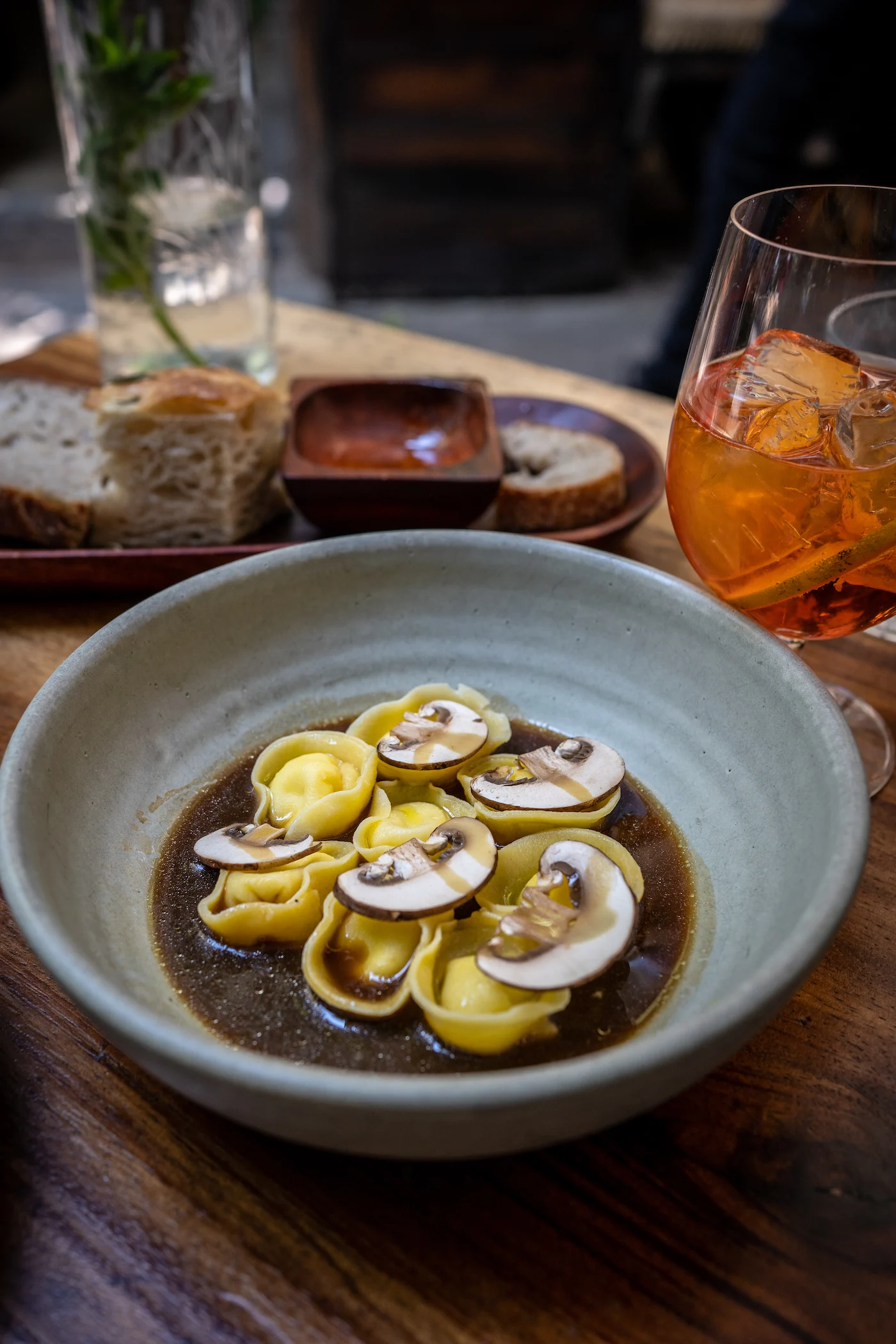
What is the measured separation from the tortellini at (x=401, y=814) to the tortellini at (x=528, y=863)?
70mm

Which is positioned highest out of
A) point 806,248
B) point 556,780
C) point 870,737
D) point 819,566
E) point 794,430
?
point 806,248

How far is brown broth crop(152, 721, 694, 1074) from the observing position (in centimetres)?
88

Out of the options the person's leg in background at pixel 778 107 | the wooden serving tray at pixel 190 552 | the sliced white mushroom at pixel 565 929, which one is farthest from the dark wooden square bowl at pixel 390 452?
the person's leg in background at pixel 778 107

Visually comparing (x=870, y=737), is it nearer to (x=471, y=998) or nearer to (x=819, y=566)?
(x=819, y=566)

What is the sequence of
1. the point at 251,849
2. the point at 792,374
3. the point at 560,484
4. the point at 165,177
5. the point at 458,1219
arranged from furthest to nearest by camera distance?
A: the point at 165,177
the point at 560,484
the point at 792,374
the point at 251,849
the point at 458,1219

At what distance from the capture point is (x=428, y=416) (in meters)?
1.81

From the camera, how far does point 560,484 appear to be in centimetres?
163

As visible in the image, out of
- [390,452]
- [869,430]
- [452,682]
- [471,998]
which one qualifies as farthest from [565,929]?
[390,452]

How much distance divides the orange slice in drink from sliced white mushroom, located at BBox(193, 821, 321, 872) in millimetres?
587

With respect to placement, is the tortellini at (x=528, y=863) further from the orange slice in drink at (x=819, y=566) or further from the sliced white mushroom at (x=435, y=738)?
the orange slice in drink at (x=819, y=566)

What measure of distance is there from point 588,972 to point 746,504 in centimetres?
57

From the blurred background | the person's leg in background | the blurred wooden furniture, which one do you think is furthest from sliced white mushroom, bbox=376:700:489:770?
the blurred wooden furniture

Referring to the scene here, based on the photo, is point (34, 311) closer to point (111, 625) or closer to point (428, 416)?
point (428, 416)

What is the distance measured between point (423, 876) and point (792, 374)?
676 millimetres
